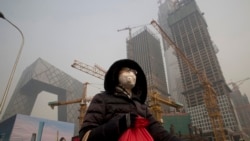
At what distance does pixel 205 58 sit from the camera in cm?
9800

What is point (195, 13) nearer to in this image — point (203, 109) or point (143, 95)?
point (203, 109)

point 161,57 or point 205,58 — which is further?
point 161,57

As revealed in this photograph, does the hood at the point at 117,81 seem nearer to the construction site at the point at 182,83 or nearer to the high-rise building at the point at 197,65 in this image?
the construction site at the point at 182,83

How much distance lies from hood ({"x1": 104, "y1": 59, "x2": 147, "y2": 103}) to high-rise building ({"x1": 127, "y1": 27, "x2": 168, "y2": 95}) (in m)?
111

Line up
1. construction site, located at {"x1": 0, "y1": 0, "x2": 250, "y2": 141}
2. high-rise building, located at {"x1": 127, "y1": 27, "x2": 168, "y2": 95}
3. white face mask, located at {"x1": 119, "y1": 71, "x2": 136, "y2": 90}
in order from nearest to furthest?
1. white face mask, located at {"x1": 119, "y1": 71, "x2": 136, "y2": 90}
2. construction site, located at {"x1": 0, "y1": 0, "x2": 250, "y2": 141}
3. high-rise building, located at {"x1": 127, "y1": 27, "x2": 168, "y2": 95}

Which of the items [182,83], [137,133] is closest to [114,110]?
[137,133]

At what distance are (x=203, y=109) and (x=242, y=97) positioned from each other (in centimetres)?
7404

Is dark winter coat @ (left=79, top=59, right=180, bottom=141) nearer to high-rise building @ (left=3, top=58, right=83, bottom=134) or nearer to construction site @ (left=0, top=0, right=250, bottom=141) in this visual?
construction site @ (left=0, top=0, right=250, bottom=141)

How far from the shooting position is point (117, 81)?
208 cm

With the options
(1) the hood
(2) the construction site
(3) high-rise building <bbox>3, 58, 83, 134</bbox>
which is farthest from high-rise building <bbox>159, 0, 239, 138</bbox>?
(1) the hood

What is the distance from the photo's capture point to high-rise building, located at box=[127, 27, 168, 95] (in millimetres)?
115062

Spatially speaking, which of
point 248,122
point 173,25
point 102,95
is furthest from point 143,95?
point 248,122

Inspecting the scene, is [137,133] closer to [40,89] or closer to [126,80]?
[126,80]

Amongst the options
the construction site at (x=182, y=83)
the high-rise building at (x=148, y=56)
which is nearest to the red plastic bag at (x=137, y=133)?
the construction site at (x=182, y=83)
